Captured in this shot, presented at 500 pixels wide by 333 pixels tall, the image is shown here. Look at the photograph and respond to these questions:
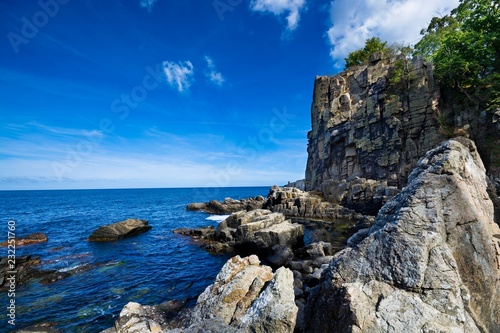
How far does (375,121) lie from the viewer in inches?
2185

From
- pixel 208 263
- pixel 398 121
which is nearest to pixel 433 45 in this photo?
pixel 398 121

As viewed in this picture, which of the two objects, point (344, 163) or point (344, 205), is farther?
point (344, 163)

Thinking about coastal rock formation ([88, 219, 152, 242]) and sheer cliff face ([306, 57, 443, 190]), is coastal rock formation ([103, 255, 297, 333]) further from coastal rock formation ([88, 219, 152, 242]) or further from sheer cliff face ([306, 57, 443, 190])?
sheer cliff face ([306, 57, 443, 190])

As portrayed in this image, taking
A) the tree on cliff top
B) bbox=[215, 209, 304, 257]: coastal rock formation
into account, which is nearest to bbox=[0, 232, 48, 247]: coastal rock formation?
bbox=[215, 209, 304, 257]: coastal rock formation

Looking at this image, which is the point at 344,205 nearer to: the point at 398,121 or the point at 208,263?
the point at 398,121

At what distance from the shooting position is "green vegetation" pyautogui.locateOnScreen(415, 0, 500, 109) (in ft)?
113

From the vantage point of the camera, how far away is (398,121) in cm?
5075

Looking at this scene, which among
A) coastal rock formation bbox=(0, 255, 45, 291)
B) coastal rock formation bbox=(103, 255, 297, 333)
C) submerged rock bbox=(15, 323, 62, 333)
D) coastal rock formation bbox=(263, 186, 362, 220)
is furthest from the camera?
coastal rock formation bbox=(263, 186, 362, 220)

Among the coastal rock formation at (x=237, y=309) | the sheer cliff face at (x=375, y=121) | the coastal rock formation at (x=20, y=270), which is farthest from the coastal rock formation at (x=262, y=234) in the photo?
the sheer cliff face at (x=375, y=121)

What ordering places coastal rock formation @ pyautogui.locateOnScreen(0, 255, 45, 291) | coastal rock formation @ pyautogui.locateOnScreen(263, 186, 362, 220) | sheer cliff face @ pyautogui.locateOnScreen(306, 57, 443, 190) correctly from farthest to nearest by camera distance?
1. sheer cliff face @ pyautogui.locateOnScreen(306, 57, 443, 190)
2. coastal rock formation @ pyautogui.locateOnScreen(263, 186, 362, 220)
3. coastal rock formation @ pyautogui.locateOnScreen(0, 255, 45, 291)

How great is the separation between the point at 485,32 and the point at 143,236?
62.8 metres

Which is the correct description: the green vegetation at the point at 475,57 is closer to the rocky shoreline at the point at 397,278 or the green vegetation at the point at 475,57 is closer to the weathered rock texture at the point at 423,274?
the rocky shoreline at the point at 397,278

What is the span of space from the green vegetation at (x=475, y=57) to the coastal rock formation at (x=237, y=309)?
43645 millimetres

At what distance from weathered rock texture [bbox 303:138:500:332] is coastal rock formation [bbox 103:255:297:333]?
1171 millimetres
